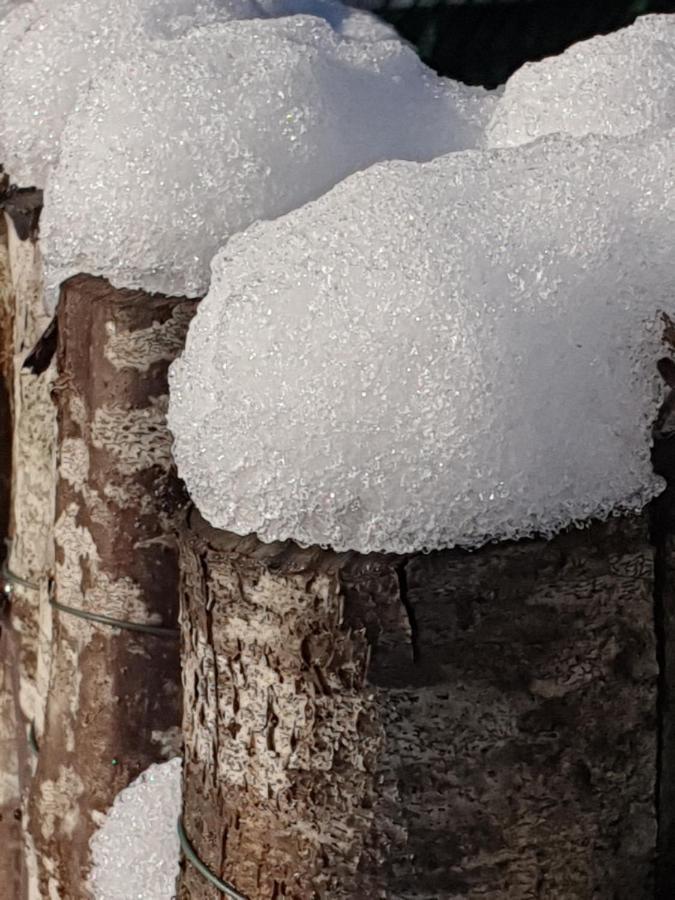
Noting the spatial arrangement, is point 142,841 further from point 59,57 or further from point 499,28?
point 499,28

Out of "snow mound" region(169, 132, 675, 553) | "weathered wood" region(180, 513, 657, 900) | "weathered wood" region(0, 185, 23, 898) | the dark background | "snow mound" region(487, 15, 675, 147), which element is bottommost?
"weathered wood" region(0, 185, 23, 898)

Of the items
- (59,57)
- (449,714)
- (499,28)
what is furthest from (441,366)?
(499,28)

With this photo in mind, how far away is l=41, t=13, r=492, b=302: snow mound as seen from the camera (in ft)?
5.11

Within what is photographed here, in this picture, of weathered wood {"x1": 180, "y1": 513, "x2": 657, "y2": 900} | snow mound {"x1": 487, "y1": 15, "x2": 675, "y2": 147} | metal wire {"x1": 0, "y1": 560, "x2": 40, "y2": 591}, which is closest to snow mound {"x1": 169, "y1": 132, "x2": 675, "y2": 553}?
weathered wood {"x1": 180, "y1": 513, "x2": 657, "y2": 900}

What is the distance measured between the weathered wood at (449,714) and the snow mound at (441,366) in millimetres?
37

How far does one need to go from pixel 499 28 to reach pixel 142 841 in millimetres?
2603

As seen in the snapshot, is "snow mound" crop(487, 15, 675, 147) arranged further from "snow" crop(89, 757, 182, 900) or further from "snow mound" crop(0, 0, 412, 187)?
"snow" crop(89, 757, 182, 900)

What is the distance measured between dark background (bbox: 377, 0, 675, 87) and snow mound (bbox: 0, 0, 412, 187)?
1.49m

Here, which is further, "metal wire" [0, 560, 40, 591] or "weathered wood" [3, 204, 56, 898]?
"metal wire" [0, 560, 40, 591]

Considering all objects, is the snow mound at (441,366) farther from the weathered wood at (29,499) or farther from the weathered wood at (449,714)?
the weathered wood at (29,499)

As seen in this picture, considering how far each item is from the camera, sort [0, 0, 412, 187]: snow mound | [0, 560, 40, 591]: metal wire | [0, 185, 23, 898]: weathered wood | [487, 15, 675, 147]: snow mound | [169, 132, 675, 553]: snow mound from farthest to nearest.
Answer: [0, 185, 23, 898]: weathered wood < [0, 560, 40, 591]: metal wire < [0, 0, 412, 187]: snow mound < [487, 15, 675, 147]: snow mound < [169, 132, 675, 553]: snow mound

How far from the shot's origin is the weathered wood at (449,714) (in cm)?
109

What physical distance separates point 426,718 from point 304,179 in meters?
0.71

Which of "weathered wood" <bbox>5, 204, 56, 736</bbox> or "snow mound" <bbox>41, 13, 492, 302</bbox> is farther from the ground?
"snow mound" <bbox>41, 13, 492, 302</bbox>
